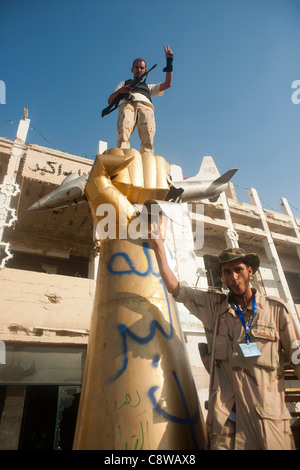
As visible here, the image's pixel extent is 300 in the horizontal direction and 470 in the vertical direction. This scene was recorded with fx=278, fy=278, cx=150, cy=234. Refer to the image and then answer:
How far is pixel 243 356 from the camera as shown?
1.49 meters

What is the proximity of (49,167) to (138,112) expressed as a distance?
4.20 metres

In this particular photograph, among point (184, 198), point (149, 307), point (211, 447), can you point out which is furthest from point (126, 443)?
point (184, 198)

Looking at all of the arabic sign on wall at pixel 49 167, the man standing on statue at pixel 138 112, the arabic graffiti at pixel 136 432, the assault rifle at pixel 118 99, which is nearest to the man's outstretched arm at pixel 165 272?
the arabic graffiti at pixel 136 432

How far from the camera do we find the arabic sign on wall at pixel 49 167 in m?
6.81

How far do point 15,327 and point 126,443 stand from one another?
16.0ft

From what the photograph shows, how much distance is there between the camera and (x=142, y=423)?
4.77 ft

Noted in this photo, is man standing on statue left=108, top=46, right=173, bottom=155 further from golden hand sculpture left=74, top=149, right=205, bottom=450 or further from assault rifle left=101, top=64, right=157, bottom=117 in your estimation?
golden hand sculpture left=74, top=149, right=205, bottom=450

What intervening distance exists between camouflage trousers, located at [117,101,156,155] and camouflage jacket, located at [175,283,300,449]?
2325 mm

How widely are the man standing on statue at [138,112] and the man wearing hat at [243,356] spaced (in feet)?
6.43

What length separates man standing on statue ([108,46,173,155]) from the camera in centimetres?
348

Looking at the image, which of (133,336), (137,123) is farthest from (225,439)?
(137,123)

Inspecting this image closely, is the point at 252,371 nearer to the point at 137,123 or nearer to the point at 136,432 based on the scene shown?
the point at 136,432

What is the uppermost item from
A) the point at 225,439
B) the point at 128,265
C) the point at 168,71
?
the point at 168,71

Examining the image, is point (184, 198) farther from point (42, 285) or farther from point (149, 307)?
point (42, 285)
